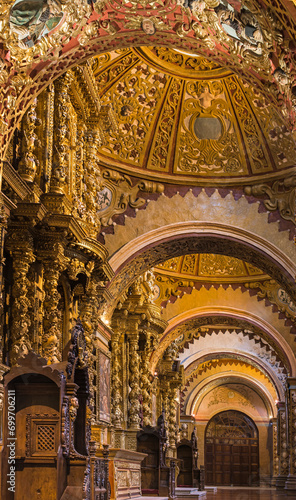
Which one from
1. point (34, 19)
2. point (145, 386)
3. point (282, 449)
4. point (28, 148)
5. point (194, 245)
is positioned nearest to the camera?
point (34, 19)

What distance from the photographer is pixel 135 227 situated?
17.9m

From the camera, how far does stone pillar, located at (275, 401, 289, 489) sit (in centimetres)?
2678

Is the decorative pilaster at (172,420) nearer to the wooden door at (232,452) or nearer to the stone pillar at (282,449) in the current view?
the stone pillar at (282,449)

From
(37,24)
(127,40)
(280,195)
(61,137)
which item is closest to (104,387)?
(280,195)

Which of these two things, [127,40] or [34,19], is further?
[127,40]

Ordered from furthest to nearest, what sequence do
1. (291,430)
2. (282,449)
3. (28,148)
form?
(282,449), (291,430), (28,148)

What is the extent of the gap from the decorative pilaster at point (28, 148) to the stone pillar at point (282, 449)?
20271 mm

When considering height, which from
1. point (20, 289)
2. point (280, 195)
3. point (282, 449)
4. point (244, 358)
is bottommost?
point (282, 449)

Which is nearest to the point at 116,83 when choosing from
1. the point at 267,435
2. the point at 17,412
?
the point at 17,412

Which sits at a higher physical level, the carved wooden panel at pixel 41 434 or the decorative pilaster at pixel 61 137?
the decorative pilaster at pixel 61 137

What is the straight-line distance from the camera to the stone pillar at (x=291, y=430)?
2443 centimetres

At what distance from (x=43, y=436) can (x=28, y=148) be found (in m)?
3.75

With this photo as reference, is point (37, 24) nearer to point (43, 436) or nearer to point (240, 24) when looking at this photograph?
point (240, 24)

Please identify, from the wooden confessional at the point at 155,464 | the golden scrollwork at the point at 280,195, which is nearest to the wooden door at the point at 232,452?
the wooden confessional at the point at 155,464
